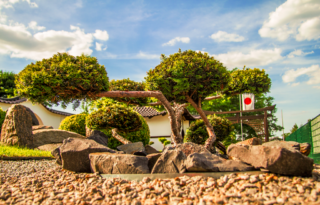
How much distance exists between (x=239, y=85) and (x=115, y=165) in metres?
6.51

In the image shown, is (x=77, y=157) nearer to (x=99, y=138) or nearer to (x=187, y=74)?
(x=99, y=138)

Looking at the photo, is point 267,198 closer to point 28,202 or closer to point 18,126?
point 28,202

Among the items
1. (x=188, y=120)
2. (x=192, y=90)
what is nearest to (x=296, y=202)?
(x=192, y=90)

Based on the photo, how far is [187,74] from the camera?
6.92 meters

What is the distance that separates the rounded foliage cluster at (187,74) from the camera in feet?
22.6

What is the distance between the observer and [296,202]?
95.2 inches

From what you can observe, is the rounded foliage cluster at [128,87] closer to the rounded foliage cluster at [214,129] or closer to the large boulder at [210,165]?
the rounded foliage cluster at [214,129]

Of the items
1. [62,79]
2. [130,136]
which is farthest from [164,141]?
[62,79]

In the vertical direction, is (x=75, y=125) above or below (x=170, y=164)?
above

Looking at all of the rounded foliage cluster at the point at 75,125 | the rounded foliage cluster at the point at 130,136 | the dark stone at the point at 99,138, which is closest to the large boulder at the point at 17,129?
the dark stone at the point at 99,138

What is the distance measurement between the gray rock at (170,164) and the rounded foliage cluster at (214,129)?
6632 mm

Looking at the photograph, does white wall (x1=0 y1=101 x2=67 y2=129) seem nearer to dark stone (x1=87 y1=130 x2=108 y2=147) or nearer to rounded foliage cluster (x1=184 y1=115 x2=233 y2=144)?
dark stone (x1=87 y1=130 x2=108 y2=147)

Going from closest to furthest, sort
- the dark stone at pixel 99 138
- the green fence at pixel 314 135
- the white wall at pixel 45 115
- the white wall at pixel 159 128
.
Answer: the dark stone at pixel 99 138 → the green fence at pixel 314 135 → the white wall at pixel 159 128 → the white wall at pixel 45 115

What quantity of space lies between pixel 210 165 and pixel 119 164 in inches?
57.0
